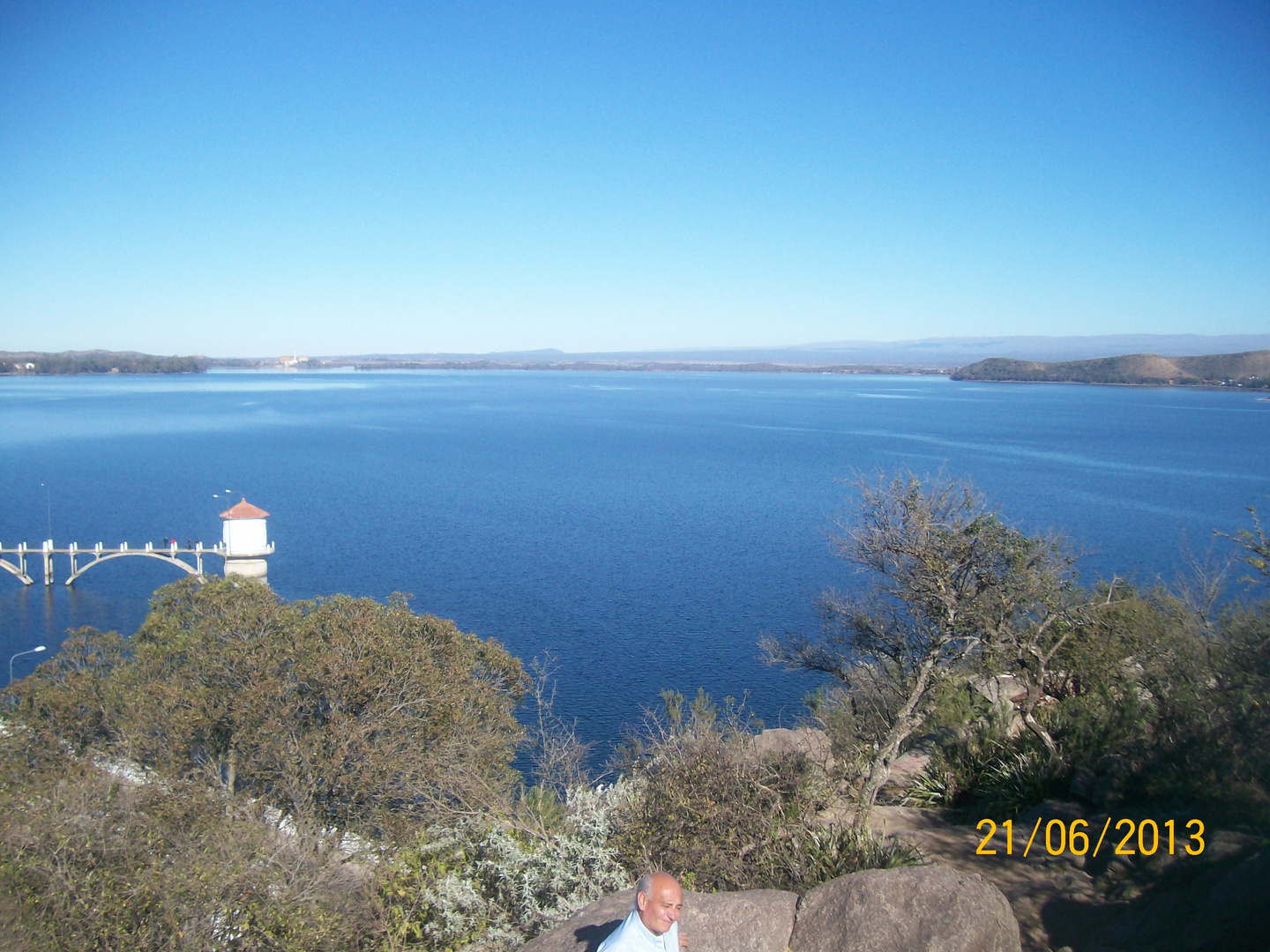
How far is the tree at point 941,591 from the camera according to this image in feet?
30.1

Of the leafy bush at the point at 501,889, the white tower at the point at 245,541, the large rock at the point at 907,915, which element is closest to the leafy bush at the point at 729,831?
the leafy bush at the point at 501,889

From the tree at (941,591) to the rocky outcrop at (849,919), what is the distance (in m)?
3.17

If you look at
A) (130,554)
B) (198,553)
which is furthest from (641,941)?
(130,554)

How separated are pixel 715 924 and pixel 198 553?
118 ft

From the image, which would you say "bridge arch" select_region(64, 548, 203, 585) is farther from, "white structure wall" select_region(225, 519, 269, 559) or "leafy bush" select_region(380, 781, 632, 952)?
"leafy bush" select_region(380, 781, 632, 952)

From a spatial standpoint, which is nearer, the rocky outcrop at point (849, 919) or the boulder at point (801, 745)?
the rocky outcrop at point (849, 919)

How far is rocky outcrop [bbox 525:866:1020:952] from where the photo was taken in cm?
480

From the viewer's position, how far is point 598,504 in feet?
158

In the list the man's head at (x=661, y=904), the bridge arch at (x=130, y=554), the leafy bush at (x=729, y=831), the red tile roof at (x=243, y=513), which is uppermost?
the man's head at (x=661, y=904)

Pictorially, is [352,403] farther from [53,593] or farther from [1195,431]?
[1195,431]

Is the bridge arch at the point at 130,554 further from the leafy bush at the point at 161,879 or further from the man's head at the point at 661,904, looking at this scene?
the man's head at the point at 661,904

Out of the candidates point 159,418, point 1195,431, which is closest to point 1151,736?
point 1195,431

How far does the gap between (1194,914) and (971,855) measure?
Answer: 6.09 feet

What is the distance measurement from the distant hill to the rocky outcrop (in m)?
152
